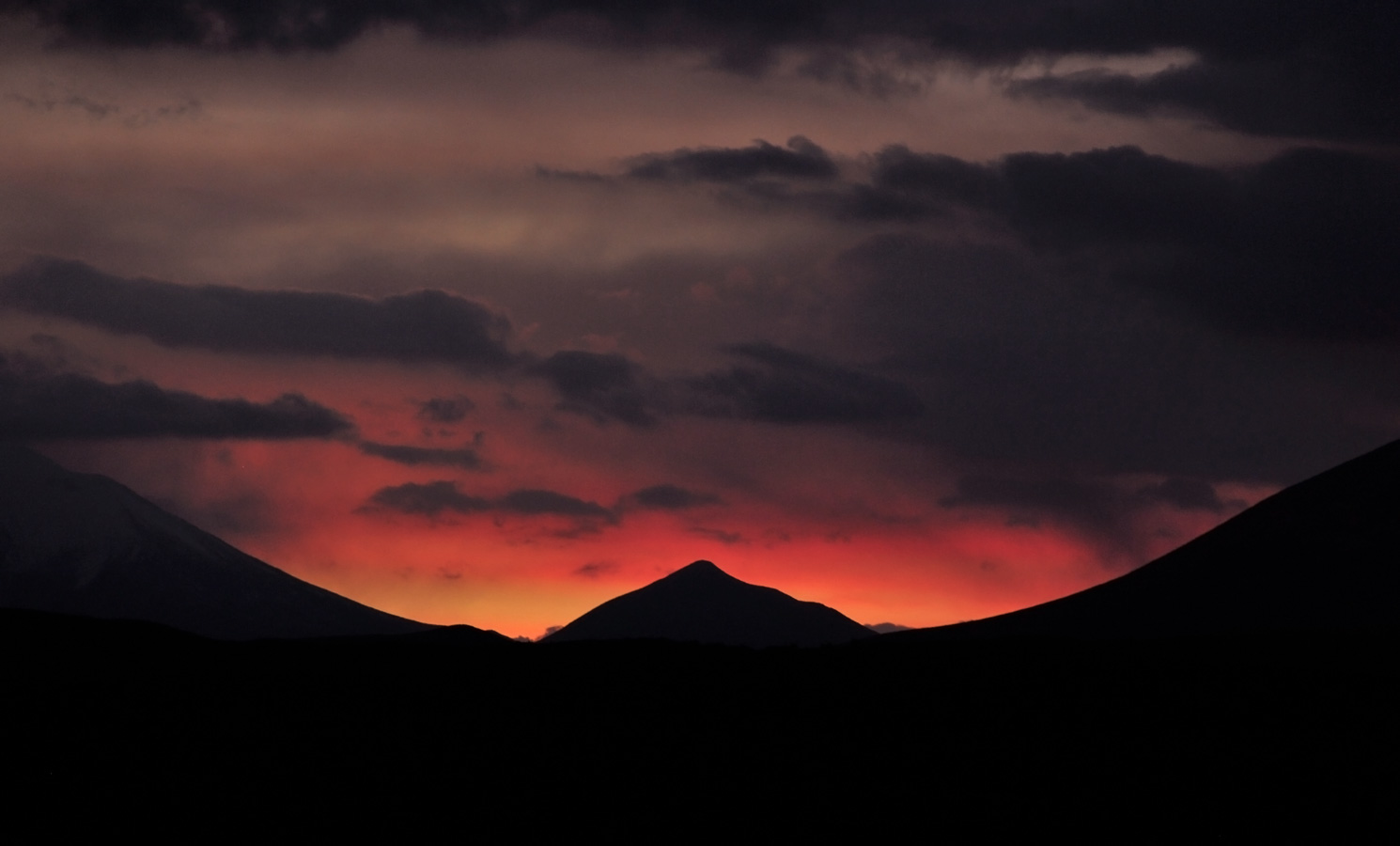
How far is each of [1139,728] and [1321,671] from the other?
17328 millimetres

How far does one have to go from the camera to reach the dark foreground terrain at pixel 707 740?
2089 inches

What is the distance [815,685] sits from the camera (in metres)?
74.5

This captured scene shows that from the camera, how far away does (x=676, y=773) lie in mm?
58969

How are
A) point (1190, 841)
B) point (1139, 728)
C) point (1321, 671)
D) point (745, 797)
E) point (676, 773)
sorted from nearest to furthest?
1. point (1190, 841)
2. point (745, 797)
3. point (676, 773)
4. point (1139, 728)
5. point (1321, 671)

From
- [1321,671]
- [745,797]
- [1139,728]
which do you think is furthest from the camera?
[1321,671]

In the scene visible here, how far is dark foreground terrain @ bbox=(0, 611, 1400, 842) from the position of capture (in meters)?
53.1

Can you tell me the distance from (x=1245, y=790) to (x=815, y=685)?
78.9 feet

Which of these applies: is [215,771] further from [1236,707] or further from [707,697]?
[1236,707]

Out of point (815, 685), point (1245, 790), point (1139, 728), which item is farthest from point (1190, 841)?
point (815, 685)

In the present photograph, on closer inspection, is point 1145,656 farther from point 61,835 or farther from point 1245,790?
point 61,835

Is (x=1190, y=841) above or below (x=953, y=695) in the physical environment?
below

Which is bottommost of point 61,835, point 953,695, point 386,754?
point 61,835

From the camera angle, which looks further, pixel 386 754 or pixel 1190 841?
pixel 386 754

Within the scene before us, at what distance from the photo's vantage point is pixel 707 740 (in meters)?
63.8
